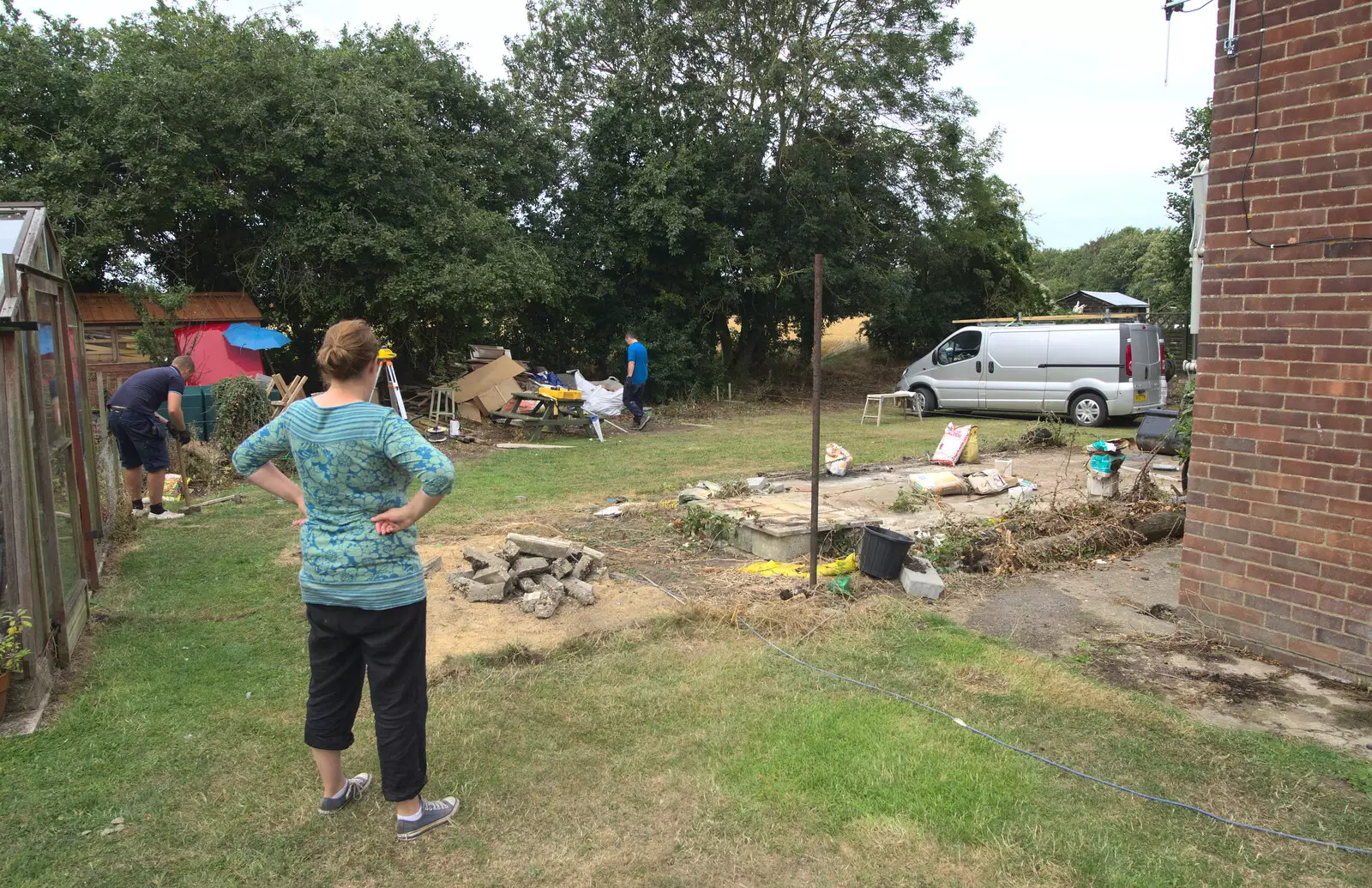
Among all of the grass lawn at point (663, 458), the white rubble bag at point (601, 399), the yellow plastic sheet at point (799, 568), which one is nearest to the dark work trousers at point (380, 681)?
the yellow plastic sheet at point (799, 568)

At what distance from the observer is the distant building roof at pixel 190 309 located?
1381cm

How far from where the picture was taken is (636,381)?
52.3 ft

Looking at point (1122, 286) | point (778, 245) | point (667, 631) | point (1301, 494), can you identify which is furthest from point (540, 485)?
point (1122, 286)

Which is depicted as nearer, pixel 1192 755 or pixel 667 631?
Answer: pixel 1192 755

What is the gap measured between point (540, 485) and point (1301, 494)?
7.42 m

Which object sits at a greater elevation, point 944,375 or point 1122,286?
point 1122,286

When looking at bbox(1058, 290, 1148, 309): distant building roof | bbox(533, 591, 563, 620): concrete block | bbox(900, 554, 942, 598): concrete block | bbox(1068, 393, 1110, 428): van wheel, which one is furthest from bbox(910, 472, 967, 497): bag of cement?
bbox(1058, 290, 1148, 309): distant building roof

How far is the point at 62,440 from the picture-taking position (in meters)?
5.15

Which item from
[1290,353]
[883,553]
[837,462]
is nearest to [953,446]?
[837,462]

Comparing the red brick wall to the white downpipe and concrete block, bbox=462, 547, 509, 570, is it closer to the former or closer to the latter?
the white downpipe

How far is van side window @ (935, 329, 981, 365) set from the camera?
17156 mm

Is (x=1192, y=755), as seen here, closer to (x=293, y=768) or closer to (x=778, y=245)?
(x=293, y=768)

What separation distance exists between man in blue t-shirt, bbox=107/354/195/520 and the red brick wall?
27.5 ft

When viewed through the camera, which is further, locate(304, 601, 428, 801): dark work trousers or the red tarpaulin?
the red tarpaulin
